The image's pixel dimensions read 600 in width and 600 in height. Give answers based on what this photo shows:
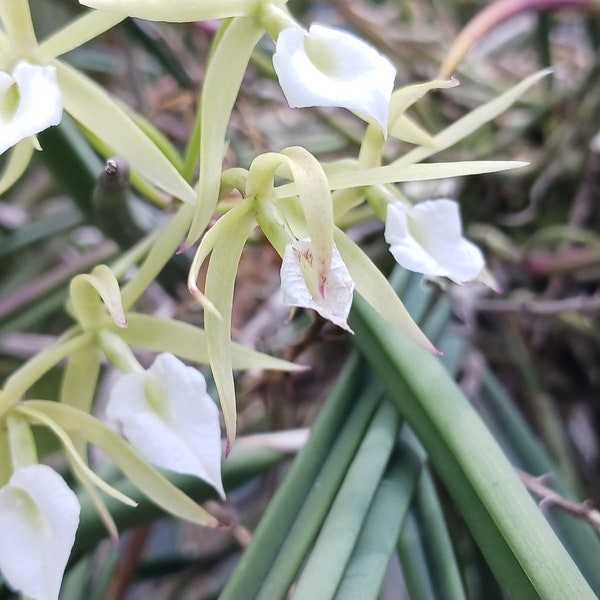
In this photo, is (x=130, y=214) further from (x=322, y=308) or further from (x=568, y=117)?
(x=568, y=117)

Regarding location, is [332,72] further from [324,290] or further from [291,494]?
[291,494]

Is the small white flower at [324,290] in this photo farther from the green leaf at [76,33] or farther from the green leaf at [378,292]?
the green leaf at [76,33]

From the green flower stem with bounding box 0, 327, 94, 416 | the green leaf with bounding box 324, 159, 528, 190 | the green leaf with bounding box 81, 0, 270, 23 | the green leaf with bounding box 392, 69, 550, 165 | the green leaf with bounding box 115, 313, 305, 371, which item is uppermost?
the green leaf with bounding box 392, 69, 550, 165

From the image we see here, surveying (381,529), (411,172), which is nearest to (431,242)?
(411,172)

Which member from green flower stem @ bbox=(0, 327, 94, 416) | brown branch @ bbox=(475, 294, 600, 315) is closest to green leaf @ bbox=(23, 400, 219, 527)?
green flower stem @ bbox=(0, 327, 94, 416)

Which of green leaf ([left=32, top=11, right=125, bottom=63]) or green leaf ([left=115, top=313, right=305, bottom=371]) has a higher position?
green leaf ([left=32, top=11, right=125, bottom=63])

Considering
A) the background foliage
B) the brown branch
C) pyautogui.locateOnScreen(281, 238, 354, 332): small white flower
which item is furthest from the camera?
the brown branch

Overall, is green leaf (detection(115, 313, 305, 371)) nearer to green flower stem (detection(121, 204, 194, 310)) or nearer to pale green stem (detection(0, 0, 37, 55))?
green flower stem (detection(121, 204, 194, 310))
